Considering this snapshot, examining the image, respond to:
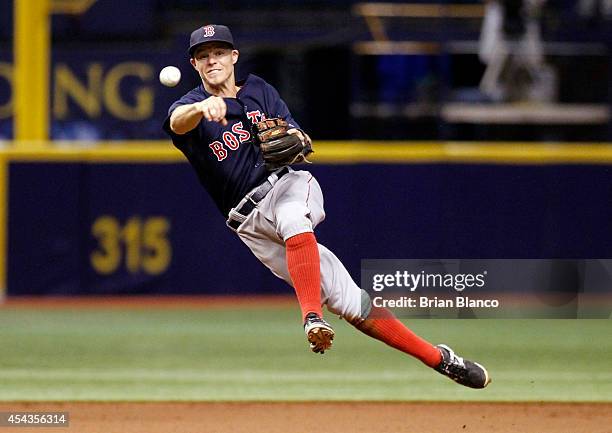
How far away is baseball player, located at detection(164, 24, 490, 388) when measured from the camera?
481 cm

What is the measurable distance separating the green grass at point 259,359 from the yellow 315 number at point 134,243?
491 mm

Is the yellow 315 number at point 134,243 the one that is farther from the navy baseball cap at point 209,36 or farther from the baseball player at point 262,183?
the navy baseball cap at point 209,36

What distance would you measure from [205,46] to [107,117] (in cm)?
815

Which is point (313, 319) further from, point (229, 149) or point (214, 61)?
point (214, 61)

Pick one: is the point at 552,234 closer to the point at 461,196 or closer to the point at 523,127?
the point at 461,196

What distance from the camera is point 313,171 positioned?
31.9 ft

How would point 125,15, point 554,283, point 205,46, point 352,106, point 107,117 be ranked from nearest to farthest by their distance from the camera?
1. point 205,46
2. point 554,283
3. point 352,106
4. point 107,117
5. point 125,15

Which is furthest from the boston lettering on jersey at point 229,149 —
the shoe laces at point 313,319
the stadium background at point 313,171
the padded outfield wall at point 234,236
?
the padded outfield wall at point 234,236

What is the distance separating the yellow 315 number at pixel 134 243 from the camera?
9.90 metres

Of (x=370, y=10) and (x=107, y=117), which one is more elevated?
(x=370, y=10)

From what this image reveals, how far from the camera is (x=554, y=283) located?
938 cm

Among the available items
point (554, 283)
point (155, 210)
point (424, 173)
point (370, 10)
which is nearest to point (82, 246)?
point (155, 210)

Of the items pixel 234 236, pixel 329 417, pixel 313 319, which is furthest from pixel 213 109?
pixel 234 236

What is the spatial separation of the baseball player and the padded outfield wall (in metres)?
4.62
